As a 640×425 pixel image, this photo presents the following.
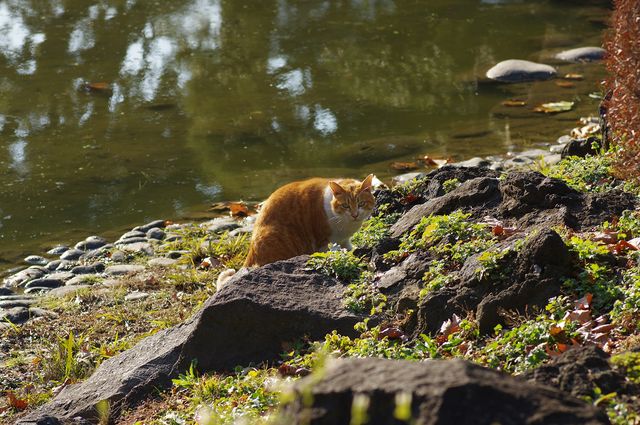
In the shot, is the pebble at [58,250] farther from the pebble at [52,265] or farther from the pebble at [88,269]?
the pebble at [88,269]

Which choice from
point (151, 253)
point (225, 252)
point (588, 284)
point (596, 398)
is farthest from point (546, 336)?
point (151, 253)

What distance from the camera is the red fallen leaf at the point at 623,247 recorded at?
508 cm

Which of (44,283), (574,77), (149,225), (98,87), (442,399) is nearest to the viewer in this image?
(442,399)

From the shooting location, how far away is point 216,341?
217 inches

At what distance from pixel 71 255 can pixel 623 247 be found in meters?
5.67

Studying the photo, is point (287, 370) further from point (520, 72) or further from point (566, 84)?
point (520, 72)

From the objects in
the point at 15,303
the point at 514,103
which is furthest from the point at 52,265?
the point at 514,103

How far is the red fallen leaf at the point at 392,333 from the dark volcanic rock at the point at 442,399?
1.96 metres

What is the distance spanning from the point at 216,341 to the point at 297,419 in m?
2.54

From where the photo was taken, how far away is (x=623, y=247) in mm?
5109

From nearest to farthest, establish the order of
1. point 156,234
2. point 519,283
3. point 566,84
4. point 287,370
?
point 519,283
point 287,370
point 156,234
point 566,84

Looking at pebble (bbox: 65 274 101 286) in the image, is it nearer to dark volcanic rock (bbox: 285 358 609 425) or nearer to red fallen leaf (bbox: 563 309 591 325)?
red fallen leaf (bbox: 563 309 591 325)

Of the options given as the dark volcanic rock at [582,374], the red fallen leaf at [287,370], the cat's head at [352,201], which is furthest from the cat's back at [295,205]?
the dark volcanic rock at [582,374]

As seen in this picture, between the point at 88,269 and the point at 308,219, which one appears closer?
the point at 308,219
